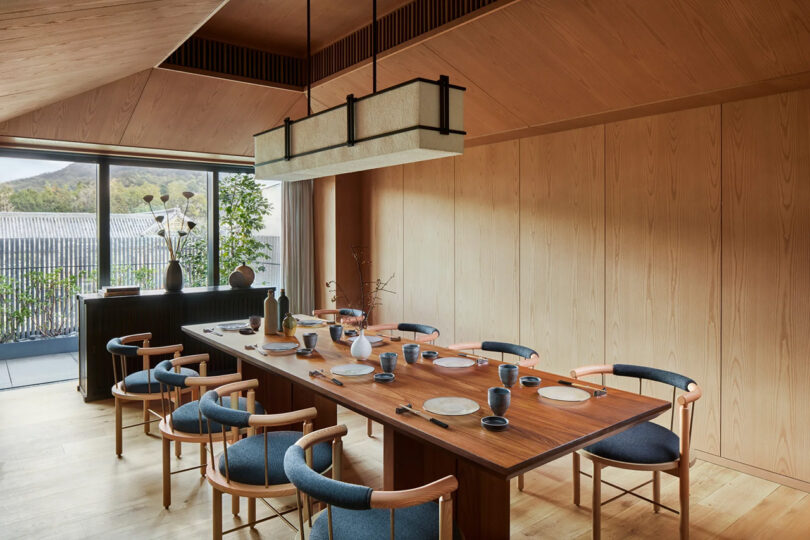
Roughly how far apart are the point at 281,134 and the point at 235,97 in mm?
1890

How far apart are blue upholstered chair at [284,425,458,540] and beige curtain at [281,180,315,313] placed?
4597 millimetres

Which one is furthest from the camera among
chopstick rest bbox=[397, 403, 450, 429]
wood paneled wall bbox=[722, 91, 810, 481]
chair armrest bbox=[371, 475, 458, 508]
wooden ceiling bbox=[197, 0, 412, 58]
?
wooden ceiling bbox=[197, 0, 412, 58]

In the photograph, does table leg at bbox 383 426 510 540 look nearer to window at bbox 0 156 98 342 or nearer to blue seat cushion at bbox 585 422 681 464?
blue seat cushion at bbox 585 422 681 464

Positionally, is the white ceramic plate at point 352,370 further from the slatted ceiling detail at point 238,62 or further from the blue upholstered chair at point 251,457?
the slatted ceiling detail at point 238,62

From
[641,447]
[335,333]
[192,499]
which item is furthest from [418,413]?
[192,499]

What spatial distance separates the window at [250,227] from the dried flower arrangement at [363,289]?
2.57 ft

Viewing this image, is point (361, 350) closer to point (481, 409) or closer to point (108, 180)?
point (481, 409)

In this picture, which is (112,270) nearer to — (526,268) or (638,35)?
(526,268)

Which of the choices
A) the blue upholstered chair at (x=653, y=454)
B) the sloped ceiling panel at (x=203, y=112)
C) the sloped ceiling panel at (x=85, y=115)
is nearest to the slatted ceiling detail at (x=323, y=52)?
the sloped ceiling panel at (x=203, y=112)

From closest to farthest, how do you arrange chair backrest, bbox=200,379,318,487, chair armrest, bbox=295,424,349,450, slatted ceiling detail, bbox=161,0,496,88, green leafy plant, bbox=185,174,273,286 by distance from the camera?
chair armrest, bbox=295,424,349,450 → chair backrest, bbox=200,379,318,487 → slatted ceiling detail, bbox=161,0,496,88 → green leafy plant, bbox=185,174,273,286

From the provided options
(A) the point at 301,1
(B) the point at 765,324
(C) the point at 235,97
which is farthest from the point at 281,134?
(B) the point at 765,324

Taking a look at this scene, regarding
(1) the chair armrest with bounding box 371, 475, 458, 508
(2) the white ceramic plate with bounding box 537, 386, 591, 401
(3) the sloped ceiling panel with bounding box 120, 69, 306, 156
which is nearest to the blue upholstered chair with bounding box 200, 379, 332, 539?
(1) the chair armrest with bounding box 371, 475, 458, 508

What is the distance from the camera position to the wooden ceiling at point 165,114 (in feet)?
14.5

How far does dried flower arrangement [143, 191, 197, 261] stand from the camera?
541cm
